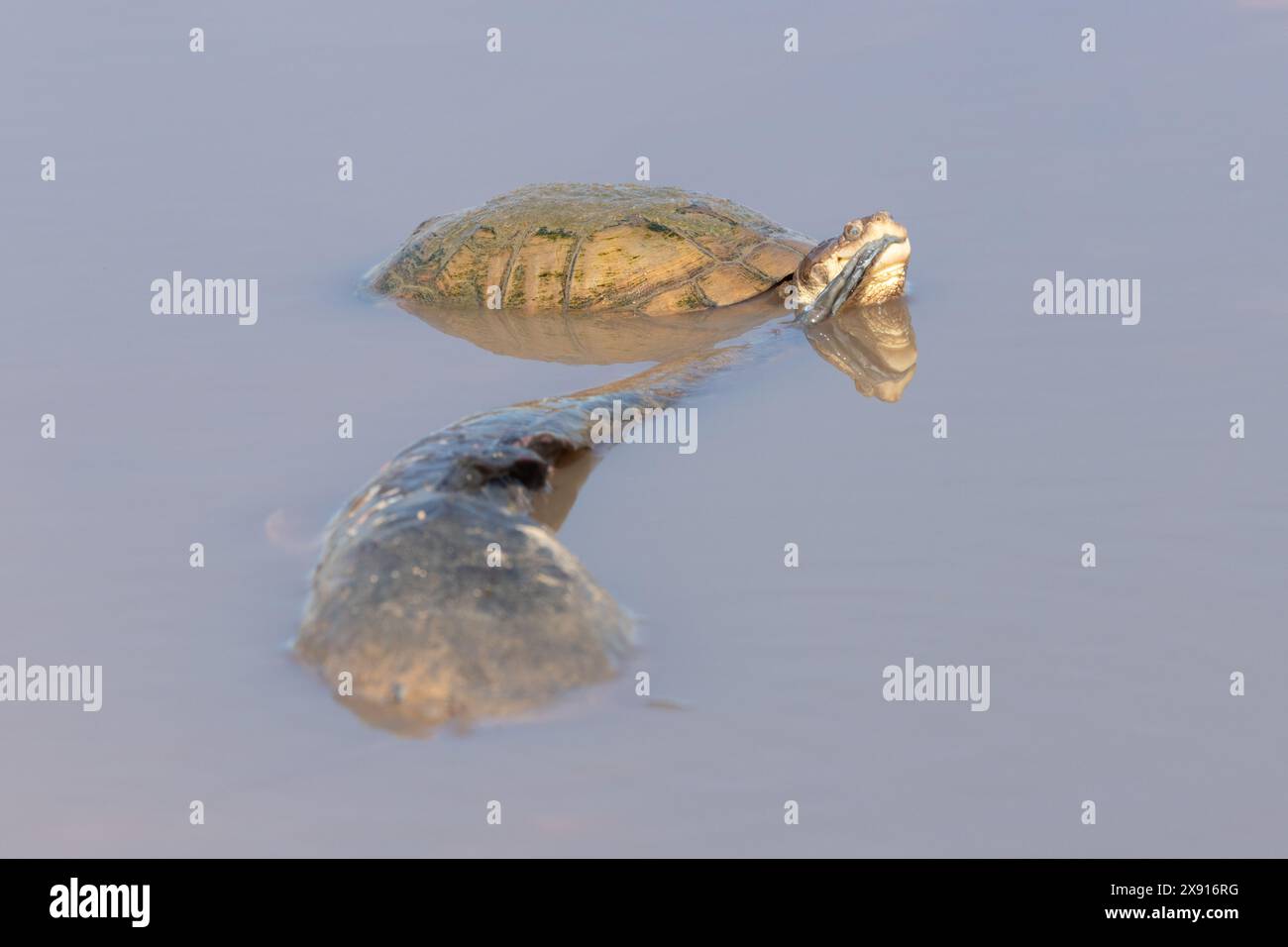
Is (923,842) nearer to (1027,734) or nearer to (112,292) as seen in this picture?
(1027,734)

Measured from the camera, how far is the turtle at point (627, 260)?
32.8 feet

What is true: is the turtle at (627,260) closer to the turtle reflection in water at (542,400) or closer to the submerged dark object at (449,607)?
the turtle reflection in water at (542,400)

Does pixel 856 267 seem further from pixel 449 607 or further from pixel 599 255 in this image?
pixel 449 607

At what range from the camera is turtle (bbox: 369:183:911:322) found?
9.98m

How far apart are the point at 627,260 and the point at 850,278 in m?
1.43

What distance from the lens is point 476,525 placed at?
607 cm

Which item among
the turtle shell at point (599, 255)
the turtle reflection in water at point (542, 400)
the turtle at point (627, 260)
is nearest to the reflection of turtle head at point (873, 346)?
the turtle reflection in water at point (542, 400)

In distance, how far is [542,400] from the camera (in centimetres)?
812

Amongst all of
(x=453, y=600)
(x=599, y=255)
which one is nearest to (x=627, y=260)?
(x=599, y=255)

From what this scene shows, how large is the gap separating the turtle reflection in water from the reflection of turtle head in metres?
0.02

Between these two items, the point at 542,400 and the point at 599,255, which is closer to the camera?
the point at 542,400

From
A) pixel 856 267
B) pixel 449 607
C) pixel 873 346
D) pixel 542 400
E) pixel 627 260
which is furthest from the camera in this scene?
pixel 627 260

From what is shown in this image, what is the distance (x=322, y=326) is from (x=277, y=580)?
11.5ft
